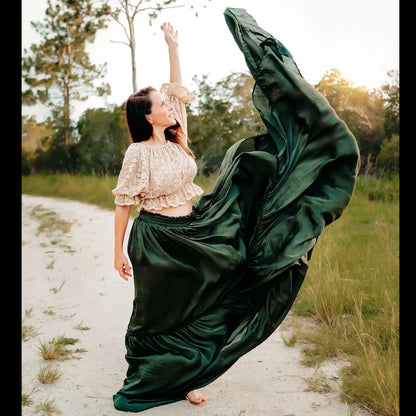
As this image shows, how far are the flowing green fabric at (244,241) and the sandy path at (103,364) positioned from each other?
0.95ft

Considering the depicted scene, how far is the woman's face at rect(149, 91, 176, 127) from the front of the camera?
293 centimetres

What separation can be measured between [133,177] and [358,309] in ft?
6.62

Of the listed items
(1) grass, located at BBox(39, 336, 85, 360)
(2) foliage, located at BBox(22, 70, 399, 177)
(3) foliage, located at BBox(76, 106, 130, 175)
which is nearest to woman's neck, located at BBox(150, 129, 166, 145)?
(1) grass, located at BBox(39, 336, 85, 360)

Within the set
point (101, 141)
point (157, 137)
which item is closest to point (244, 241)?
point (157, 137)

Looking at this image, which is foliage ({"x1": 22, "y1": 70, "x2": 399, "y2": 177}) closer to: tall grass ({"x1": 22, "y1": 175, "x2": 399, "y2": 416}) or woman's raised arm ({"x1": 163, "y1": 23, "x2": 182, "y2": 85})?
tall grass ({"x1": 22, "y1": 175, "x2": 399, "y2": 416})

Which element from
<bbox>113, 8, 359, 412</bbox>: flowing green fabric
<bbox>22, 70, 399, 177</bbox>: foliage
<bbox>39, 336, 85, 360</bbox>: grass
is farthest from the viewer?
<bbox>22, 70, 399, 177</bbox>: foliage

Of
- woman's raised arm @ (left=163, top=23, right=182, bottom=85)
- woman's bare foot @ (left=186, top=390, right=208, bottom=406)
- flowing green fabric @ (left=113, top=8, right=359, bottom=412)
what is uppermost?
woman's raised arm @ (left=163, top=23, right=182, bottom=85)

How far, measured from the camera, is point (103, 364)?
3664mm

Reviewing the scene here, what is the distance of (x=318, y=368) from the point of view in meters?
3.43

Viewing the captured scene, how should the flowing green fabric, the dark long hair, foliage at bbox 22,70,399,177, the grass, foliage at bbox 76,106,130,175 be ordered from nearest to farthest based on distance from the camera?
the flowing green fabric → the dark long hair → the grass → foliage at bbox 22,70,399,177 → foliage at bbox 76,106,130,175

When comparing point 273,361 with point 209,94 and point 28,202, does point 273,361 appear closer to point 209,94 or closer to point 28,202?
point 209,94

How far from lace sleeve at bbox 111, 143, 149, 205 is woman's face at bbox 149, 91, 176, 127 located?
0.64 ft

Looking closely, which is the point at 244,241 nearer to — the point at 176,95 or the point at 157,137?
the point at 157,137

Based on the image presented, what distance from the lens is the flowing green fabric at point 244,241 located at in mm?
2740
